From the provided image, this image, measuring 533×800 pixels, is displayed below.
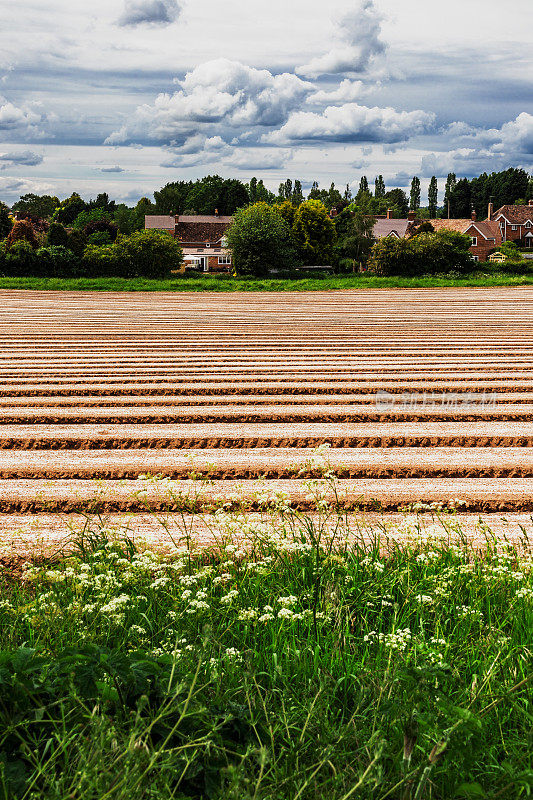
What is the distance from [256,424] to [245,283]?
20384mm

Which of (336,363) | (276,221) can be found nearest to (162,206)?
(276,221)

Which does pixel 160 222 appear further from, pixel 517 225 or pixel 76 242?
pixel 517 225

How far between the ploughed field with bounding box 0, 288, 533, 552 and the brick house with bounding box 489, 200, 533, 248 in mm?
72049

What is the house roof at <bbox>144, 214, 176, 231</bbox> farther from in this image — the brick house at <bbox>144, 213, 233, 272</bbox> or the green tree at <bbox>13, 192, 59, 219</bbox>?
the green tree at <bbox>13, 192, 59, 219</bbox>

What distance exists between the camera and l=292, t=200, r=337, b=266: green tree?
4888 cm

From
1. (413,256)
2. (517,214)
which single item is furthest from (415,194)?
(413,256)

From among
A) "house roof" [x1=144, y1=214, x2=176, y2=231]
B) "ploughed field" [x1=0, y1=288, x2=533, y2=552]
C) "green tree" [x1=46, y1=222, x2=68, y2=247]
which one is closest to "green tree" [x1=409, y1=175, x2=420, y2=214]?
"house roof" [x1=144, y1=214, x2=176, y2=231]

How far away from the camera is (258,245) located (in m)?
29.4

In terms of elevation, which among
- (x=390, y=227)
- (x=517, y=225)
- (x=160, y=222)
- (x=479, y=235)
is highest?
(x=160, y=222)

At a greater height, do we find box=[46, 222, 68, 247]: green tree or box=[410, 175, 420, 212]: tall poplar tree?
box=[410, 175, 420, 212]: tall poplar tree

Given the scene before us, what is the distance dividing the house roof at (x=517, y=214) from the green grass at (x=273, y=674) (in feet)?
264

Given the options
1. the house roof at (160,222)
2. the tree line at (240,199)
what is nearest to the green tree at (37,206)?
the tree line at (240,199)

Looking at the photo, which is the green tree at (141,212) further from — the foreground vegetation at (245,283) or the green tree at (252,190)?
the foreground vegetation at (245,283)

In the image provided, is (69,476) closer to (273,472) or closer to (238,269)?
(273,472)
